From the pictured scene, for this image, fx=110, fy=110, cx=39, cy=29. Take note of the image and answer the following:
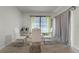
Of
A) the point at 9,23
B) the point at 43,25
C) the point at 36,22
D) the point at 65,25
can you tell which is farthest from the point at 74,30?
the point at 9,23

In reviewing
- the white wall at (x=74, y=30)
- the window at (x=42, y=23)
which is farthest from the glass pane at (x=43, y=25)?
the white wall at (x=74, y=30)

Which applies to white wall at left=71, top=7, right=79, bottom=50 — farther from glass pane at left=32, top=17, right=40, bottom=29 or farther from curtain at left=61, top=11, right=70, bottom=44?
glass pane at left=32, top=17, right=40, bottom=29

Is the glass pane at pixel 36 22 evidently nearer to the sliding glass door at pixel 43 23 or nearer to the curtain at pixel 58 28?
the sliding glass door at pixel 43 23

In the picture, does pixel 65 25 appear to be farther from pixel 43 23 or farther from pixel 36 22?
pixel 36 22

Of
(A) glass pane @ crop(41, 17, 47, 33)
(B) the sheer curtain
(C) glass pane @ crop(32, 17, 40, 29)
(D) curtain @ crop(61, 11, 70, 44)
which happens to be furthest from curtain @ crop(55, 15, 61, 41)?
(C) glass pane @ crop(32, 17, 40, 29)

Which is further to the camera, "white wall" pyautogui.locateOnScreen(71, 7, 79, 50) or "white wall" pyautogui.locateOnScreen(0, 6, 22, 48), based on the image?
"white wall" pyautogui.locateOnScreen(0, 6, 22, 48)

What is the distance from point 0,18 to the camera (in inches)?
133

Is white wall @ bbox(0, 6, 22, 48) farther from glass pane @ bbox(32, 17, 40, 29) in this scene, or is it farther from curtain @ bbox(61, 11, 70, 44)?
curtain @ bbox(61, 11, 70, 44)

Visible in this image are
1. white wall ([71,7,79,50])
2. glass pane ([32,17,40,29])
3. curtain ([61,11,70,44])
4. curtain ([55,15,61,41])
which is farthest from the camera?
curtain ([55,15,61,41])

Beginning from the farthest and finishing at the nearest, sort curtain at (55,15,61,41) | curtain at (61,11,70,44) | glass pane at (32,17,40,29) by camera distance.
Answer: curtain at (55,15,61,41) → curtain at (61,11,70,44) → glass pane at (32,17,40,29)

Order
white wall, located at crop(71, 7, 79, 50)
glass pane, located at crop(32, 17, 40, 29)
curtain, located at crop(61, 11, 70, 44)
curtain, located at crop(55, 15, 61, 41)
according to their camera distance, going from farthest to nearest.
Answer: curtain, located at crop(55, 15, 61, 41) < curtain, located at crop(61, 11, 70, 44) < glass pane, located at crop(32, 17, 40, 29) < white wall, located at crop(71, 7, 79, 50)

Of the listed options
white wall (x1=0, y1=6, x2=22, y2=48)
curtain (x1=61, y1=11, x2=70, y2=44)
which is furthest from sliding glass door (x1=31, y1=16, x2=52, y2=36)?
curtain (x1=61, y1=11, x2=70, y2=44)

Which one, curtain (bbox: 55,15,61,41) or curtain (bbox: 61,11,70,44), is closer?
curtain (bbox: 61,11,70,44)
